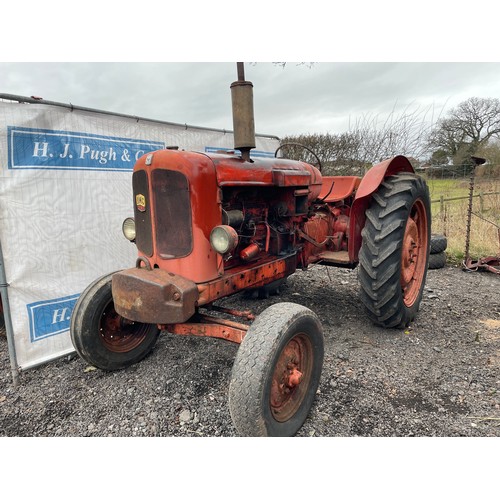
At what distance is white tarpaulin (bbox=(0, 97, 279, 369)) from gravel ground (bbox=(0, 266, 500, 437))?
45 centimetres

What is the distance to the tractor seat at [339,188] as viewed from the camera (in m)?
4.07

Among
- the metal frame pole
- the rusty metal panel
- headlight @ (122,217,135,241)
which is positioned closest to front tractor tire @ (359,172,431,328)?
the rusty metal panel

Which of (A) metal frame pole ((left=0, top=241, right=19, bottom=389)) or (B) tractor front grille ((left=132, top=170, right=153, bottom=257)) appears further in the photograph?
(A) metal frame pole ((left=0, top=241, right=19, bottom=389))

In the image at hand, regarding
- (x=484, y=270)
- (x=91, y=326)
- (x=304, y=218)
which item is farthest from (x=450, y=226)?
(x=91, y=326)

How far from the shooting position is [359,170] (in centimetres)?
856

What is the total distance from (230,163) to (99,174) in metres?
1.69

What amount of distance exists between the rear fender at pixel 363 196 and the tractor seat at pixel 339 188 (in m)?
0.65

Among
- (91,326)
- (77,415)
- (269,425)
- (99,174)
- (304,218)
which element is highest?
(99,174)

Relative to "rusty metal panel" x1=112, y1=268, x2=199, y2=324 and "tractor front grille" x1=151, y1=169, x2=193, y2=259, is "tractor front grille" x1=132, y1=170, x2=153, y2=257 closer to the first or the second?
"tractor front grille" x1=151, y1=169, x2=193, y2=259

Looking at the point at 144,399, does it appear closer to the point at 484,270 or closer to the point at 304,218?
the point at 304,218

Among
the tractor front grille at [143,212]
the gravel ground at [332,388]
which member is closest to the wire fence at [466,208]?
the gravel ground at [332,388]

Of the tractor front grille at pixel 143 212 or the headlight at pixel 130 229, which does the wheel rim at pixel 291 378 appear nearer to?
the tractor front grille at pixel 143 212

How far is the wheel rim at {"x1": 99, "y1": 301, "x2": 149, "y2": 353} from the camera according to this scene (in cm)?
275

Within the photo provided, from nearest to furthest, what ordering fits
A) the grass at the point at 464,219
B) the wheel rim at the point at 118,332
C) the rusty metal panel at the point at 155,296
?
the rusty metal panel at the point at 155,296 → the wheel rim at the point at 118,332 → the grass at the point at 464,219
